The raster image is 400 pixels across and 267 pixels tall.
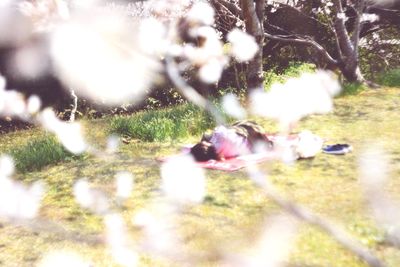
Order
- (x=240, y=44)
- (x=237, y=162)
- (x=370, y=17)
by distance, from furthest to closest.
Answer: (x=370, y=17), (x=240, y=44), (x=237, y=162)

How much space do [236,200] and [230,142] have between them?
143 centimetres

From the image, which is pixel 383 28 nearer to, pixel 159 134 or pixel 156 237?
pixel 159 134

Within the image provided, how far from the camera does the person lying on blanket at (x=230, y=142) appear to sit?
5867 millimetres

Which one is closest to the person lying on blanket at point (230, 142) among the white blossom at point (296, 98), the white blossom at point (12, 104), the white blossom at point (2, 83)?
the white blossom at point (296, 98)

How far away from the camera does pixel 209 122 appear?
7.83m

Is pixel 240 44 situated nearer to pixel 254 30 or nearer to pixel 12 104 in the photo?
pixel 254 30

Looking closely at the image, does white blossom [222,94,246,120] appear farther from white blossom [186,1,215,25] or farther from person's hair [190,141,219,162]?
person's hair [190,141,219,162]

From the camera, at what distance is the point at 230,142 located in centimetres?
588

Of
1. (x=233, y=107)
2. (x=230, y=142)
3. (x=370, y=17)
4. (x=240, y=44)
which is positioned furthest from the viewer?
(x=370, y=17)

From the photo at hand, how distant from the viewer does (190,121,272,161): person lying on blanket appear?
19.2ft

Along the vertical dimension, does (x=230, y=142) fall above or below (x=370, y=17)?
below

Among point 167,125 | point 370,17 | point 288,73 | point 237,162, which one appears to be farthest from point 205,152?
point 370,17

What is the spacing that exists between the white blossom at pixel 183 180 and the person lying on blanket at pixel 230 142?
240mm

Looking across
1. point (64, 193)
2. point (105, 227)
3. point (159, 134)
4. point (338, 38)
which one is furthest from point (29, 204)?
point (338, 38)
